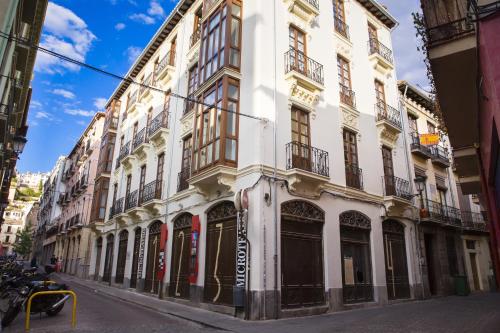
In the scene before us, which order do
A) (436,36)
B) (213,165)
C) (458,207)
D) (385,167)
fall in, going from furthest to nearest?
(458,207) → (385,167) → (213,165) → (436,36)

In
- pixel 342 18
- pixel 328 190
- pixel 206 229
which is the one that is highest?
pixel 342 18

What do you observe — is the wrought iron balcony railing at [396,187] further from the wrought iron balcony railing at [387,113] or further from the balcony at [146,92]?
the balcony at [146,92]

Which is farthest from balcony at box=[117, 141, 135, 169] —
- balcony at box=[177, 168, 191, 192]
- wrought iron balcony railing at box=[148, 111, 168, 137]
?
balcony at box=[177, 168, 191, 192]

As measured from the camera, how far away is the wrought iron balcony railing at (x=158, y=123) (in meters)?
17.9

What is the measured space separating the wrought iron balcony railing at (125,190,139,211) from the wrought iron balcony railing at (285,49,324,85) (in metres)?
11.4

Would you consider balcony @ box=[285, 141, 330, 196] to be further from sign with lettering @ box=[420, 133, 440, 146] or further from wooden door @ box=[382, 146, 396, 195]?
sign with lettering @ box=[420, 133, 440, 146]

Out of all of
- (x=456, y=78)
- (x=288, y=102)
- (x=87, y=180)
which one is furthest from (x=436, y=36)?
(x=87, y=180)

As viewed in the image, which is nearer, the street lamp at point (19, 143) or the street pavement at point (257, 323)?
the street pavement at point (257, 323)

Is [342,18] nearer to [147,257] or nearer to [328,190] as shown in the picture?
[328,190]

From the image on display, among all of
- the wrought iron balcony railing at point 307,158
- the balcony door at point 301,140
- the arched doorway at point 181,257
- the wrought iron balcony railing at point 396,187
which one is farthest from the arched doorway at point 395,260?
the arched doorway at point 181,257

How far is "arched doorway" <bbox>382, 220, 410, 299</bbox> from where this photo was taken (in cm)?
1485

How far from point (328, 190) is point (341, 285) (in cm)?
344

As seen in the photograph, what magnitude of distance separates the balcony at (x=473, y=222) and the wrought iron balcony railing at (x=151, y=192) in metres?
17.9

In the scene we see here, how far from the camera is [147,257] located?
17531 mm
